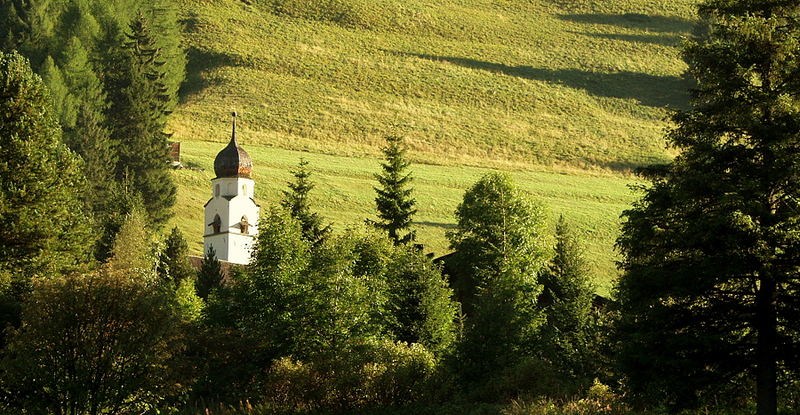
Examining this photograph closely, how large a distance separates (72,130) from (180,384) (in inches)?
2652

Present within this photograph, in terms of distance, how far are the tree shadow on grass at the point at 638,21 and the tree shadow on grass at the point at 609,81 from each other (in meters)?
22.7

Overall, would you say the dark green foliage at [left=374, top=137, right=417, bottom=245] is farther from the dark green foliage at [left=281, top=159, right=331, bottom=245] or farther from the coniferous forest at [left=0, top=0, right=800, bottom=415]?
the dark green foliage at [left=281, top=159, right=331, bottom=245]

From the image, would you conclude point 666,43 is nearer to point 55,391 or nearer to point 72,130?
point 72,130

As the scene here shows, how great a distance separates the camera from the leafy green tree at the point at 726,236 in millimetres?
27844

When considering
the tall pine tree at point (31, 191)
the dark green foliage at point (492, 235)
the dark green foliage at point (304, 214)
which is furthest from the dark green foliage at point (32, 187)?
the dark green foliage at point (492, 235)

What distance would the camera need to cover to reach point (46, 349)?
3341 centimetres

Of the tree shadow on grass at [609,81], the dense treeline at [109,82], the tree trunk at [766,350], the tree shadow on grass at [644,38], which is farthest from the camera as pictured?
the tree shadow on grass at [644,38]

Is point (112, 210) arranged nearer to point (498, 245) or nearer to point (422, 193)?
point (498, 245)

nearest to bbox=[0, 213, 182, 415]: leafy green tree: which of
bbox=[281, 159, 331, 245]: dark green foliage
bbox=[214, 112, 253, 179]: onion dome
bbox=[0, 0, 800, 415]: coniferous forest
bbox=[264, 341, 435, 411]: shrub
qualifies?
bbox=[0, 0, 800, 415]: coniferous forest

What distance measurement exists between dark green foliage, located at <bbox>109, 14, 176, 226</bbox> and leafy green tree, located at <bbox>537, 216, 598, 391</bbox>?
109 feet

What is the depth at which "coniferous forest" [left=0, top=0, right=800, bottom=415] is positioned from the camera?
93.5 feet

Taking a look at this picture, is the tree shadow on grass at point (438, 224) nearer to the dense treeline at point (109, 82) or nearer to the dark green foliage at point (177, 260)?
the dense treeline at point (109, 82)

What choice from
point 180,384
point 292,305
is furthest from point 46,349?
point 292,305

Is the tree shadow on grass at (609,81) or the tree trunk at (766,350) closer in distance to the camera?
the tree trunk at (766,350)
